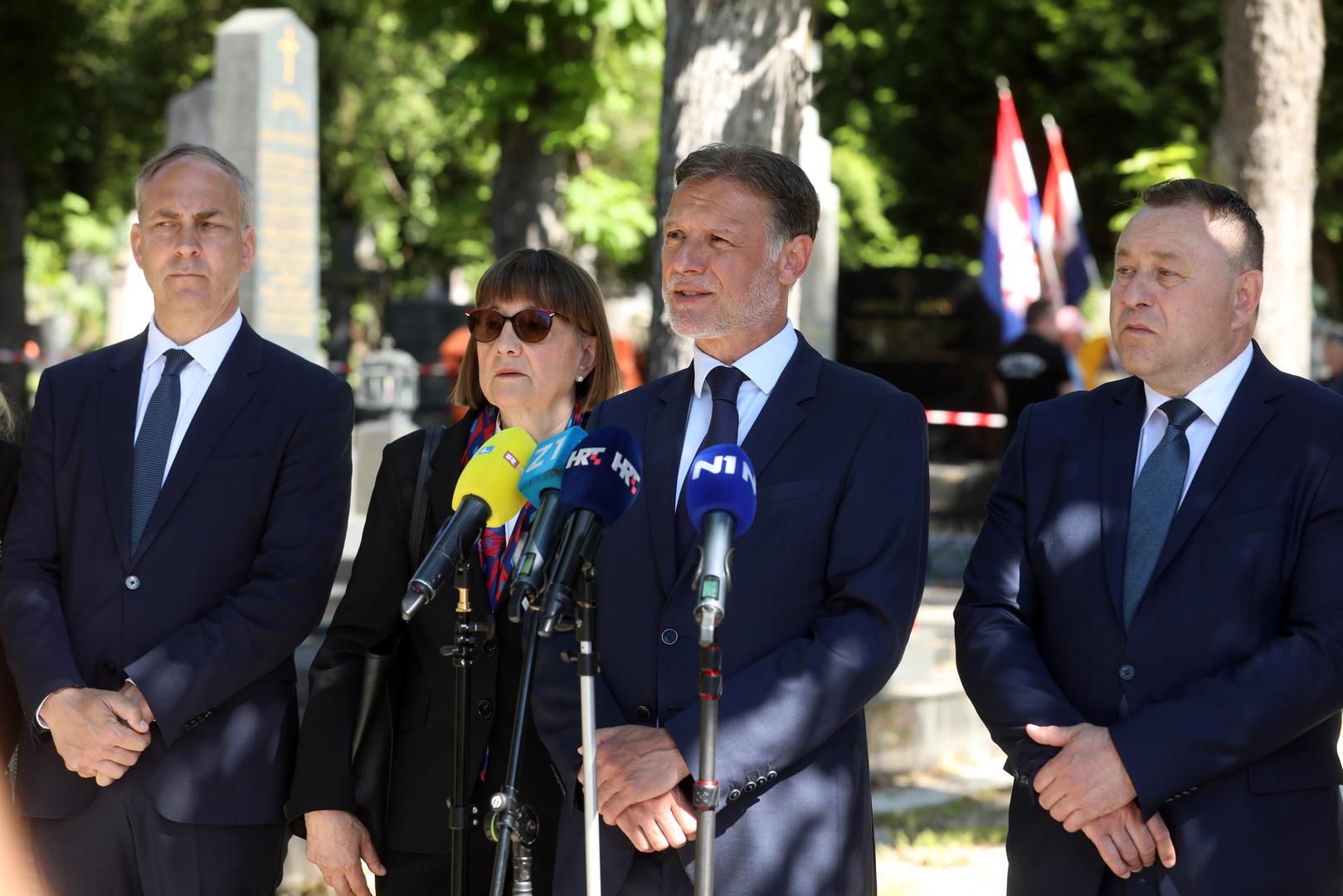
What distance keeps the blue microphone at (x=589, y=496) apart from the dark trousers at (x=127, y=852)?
1589mm

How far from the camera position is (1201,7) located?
25984 mm

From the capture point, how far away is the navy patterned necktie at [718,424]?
11.6 feet

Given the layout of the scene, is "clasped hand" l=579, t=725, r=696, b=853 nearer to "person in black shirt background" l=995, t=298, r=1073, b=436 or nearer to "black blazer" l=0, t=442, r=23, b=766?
"black blazer" l=0, t=442, r=23, b=766

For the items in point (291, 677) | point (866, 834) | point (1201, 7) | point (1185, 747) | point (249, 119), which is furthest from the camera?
point (1201, 7)

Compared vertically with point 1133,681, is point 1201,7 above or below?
above

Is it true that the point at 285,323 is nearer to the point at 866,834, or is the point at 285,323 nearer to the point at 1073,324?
the point at 1073,324

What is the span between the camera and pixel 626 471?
2904mm

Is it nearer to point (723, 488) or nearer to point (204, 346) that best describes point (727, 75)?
point (204, 346)

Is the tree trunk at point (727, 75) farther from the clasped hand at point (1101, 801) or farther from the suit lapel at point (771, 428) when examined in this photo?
the clasped hand at point (1101, 801)

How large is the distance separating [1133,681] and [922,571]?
521 mm

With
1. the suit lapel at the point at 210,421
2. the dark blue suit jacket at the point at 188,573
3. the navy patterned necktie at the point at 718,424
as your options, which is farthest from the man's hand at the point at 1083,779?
the suit lapel at the point at 210,421

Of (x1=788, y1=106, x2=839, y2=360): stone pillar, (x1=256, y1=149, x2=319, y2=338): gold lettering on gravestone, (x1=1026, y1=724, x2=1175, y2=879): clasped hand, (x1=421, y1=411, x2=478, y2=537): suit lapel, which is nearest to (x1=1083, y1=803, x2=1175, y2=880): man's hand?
(x1=1026, y1=724, x2=1175, y2=879): clasped hand

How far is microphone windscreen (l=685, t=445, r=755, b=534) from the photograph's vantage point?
9.18ft

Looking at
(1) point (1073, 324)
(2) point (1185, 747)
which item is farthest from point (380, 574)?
(1) point (1073, 324)
